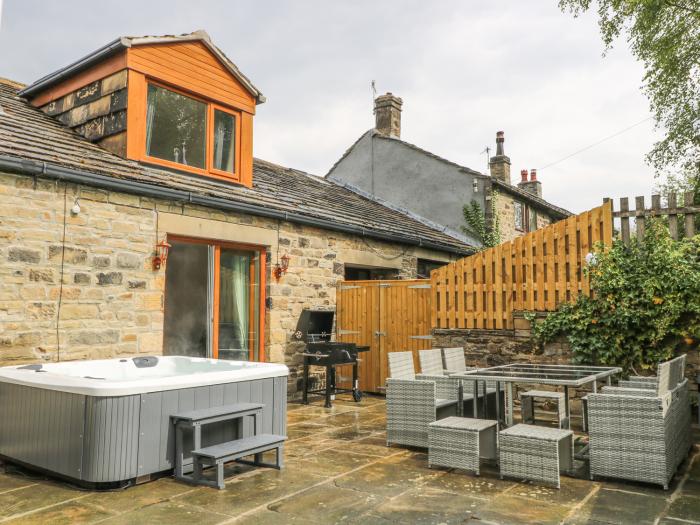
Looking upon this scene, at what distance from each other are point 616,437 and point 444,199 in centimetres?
1014

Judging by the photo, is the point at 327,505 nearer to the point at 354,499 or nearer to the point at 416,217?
the point at 354,499

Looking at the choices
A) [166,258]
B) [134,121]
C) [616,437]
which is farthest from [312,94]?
[616,437]

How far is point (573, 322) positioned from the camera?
23.6ft

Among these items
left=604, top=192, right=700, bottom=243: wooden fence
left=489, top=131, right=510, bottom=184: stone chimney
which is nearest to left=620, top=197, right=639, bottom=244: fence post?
left=604, top=192, right=700, bottom=243: wooden fence

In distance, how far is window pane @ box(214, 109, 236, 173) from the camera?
26.8 feet

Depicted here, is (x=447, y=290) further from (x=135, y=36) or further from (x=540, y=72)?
(x=135, y=36)

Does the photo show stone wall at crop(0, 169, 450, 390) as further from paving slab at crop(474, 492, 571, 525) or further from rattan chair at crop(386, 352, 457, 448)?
paving slab at crop(474, 492, 571, 525)

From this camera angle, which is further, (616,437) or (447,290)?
(447,290)

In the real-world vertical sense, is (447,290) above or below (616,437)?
above

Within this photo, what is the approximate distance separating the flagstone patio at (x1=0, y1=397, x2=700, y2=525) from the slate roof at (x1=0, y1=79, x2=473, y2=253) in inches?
132

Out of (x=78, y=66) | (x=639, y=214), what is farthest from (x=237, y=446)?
(x=78, y=66)

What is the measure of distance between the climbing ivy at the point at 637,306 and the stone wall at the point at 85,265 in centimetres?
429

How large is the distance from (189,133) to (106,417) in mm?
4816

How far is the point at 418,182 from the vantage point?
1417 cm
